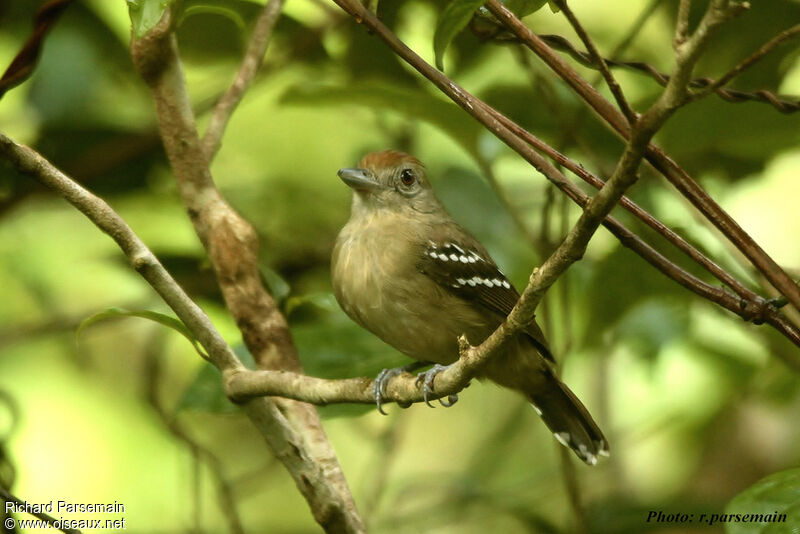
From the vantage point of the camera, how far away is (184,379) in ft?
17.4

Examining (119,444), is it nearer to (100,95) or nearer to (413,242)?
(100,95)

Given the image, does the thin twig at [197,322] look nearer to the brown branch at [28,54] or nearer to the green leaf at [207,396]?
the green leaf at [207,396]

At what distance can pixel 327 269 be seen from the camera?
4.67 meters

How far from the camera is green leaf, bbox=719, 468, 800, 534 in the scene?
2152 mm

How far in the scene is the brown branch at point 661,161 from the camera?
197cm

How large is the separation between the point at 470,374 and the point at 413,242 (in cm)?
147

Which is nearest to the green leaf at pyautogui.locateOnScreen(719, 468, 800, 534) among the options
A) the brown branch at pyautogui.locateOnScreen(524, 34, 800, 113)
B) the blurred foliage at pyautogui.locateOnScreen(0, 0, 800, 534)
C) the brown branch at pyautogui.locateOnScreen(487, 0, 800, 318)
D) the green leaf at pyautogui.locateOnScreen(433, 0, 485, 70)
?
the brown branch at pyautogui.locateOnScreen(487, 0, 800, 318)

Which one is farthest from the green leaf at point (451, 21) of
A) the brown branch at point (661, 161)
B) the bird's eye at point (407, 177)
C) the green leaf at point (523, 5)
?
the bird's eye at point (407, 177)

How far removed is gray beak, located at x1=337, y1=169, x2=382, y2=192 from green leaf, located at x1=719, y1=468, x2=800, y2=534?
6.95 feet

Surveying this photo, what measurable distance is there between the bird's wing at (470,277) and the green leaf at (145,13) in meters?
1.67

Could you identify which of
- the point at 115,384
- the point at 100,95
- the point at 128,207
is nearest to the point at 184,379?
the point at 115,384

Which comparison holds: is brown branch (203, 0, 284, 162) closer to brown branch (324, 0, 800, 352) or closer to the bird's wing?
the bird's wing

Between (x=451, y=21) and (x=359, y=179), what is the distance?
1.78 meters

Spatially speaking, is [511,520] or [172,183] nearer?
[172,183]
